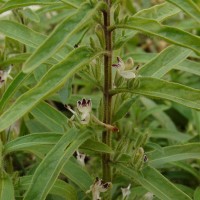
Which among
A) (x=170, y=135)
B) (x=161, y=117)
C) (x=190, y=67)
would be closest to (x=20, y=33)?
(x=190, y=67)

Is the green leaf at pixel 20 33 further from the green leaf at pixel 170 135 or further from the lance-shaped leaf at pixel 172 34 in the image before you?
the green leaf at pixel 170 135

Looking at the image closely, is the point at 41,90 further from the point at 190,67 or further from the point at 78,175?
the point at 190,67

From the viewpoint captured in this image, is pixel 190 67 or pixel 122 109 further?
pixel 190 67

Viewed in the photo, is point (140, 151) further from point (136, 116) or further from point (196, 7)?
point (136, 116)

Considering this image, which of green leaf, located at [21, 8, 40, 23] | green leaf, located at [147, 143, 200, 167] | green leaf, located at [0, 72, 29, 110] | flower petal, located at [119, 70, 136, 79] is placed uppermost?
green leaf, located at [21, 8, 40, 23]

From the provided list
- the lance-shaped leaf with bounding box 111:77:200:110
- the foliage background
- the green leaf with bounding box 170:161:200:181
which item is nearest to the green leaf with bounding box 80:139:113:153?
the foliage background

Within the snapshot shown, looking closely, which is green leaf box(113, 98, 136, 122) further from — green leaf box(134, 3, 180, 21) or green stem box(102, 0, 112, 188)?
green leaf box(134, 3, 180, 21)
